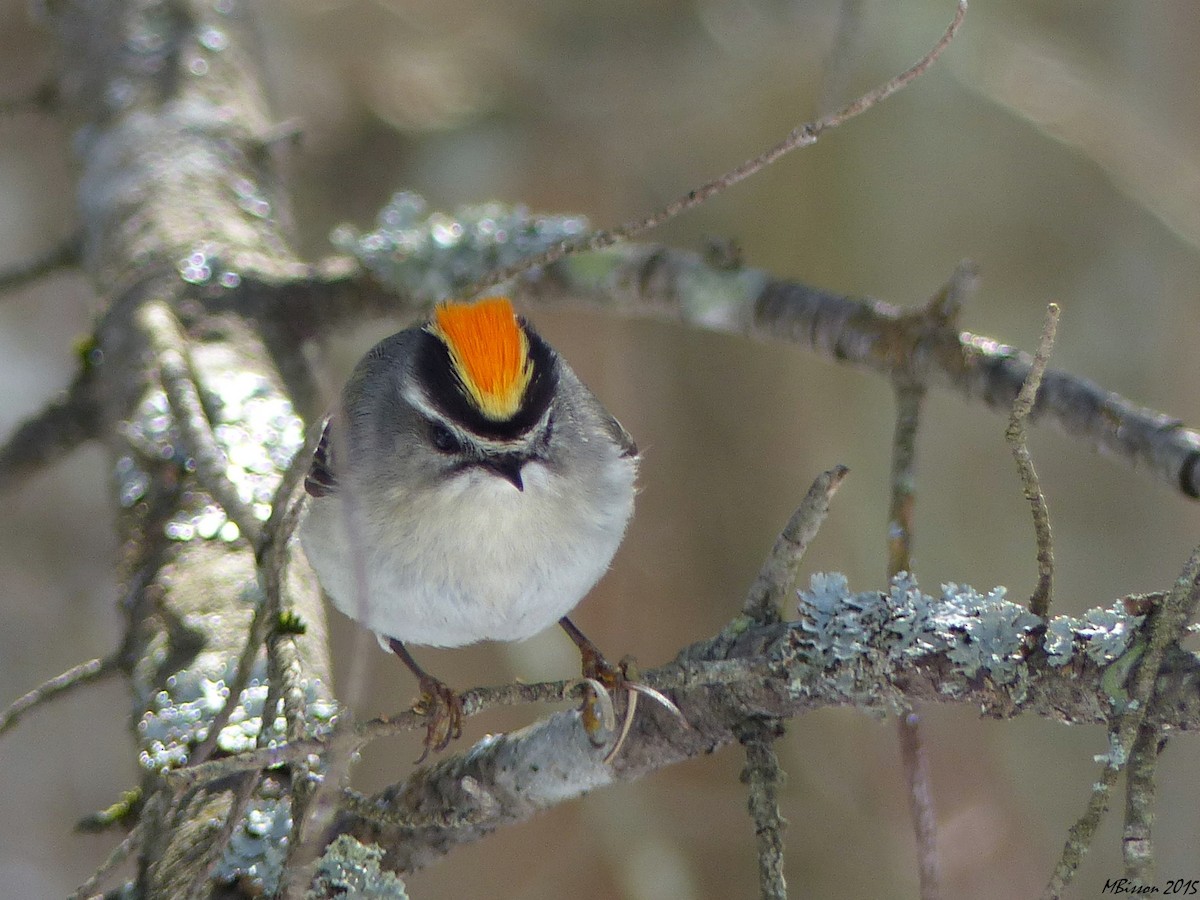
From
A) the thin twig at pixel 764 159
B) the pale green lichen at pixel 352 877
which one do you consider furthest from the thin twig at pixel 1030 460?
the pale green lichen at pixel 352 877

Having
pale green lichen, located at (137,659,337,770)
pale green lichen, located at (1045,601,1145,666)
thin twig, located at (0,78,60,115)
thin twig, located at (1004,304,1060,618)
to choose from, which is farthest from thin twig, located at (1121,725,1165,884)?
thin twig, located at (0,78,60,115)

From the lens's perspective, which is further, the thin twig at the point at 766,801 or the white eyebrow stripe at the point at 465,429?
the white eyebrow stripe at the point at 465,429

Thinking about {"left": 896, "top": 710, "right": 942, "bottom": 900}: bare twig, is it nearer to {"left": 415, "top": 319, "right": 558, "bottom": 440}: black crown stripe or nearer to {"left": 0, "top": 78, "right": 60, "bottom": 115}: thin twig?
{"left": 415, "top": 319, "right": 558, "bottom": 440}: black crown stripe

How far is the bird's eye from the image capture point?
7.04ft

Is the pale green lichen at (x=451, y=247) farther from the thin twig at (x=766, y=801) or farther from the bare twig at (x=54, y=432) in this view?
the thin twig at (x=766, y=801)

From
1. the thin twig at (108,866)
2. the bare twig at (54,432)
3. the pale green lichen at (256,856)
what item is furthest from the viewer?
the bare twig at (54,432)

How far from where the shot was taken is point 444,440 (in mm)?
2172

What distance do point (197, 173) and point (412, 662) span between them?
156 cm

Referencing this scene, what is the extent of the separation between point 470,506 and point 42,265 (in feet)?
5.77

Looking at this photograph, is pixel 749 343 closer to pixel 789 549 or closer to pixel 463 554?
pixel 463 554

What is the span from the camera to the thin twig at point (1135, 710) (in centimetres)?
127

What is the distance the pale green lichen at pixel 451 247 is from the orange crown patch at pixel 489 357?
0.83 meters

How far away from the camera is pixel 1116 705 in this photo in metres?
1.38

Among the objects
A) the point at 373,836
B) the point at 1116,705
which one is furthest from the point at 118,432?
the point at 1116,705
